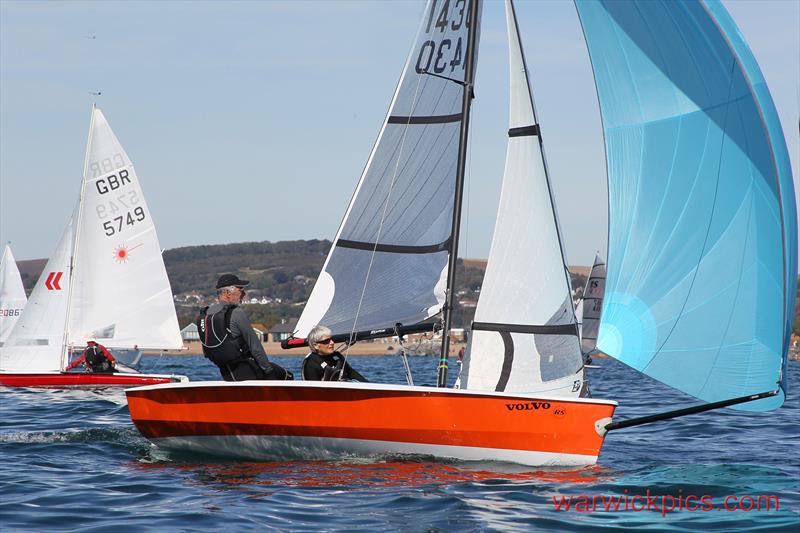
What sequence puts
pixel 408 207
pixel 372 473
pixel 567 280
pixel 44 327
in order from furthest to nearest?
pixel 44 327
pixel 408 207
pixel 567 280
pixel 372 473

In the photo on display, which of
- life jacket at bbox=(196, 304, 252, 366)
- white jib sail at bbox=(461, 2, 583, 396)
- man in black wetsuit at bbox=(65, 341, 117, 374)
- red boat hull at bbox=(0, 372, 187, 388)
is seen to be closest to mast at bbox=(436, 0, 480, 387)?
white jib sail at bbox=(461, 2, 583, 396)

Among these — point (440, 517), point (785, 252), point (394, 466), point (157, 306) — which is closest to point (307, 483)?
point (394, 466)

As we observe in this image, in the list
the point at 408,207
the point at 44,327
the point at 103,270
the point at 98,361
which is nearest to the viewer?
the point at 408,207

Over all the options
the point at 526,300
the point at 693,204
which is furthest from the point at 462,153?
the point at 693,204

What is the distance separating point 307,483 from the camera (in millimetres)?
9508

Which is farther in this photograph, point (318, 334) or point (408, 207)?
point (408, 207)

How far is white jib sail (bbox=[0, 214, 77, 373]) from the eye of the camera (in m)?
25.2

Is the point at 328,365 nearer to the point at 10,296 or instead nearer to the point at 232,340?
the point at 232,340

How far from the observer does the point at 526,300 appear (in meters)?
11.1

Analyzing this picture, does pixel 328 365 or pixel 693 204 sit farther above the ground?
pixel 693 204

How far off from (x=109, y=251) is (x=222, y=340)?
1604cm

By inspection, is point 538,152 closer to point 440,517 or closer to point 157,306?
point 440,517

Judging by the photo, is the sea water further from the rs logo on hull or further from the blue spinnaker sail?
the blue spinnaker sail

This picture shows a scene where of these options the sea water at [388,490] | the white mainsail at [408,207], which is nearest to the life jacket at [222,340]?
the white mainsail at [408,207]
